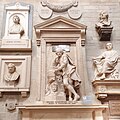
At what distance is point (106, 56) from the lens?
665 cm

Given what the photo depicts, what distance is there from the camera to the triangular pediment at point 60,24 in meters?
6.98

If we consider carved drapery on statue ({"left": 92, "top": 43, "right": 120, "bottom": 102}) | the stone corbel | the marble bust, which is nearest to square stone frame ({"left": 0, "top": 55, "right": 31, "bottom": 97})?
the marble bust

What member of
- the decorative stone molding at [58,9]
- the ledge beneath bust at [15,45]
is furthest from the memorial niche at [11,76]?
the decorative stone molding at [58,9]

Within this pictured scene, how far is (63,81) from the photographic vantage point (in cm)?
622

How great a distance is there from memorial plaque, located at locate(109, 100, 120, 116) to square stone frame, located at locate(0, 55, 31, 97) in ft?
6.77

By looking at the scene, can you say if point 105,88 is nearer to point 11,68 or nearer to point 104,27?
point 104,27

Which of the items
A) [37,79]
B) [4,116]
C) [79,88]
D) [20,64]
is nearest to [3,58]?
[20,64]

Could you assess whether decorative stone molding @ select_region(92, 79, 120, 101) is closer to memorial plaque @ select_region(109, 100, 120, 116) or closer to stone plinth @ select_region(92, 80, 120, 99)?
stone plinth @ select_region(92, 80, 120, 99)

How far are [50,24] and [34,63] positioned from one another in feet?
3.96

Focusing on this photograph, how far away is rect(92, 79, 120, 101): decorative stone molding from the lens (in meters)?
6.21

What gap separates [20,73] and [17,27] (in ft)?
4.53

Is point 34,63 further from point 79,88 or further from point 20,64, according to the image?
point 79,88

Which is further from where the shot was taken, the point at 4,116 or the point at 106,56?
the point at 106,56

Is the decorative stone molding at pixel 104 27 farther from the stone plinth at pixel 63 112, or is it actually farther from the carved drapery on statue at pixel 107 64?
the stone plinth at pixel 63 112
